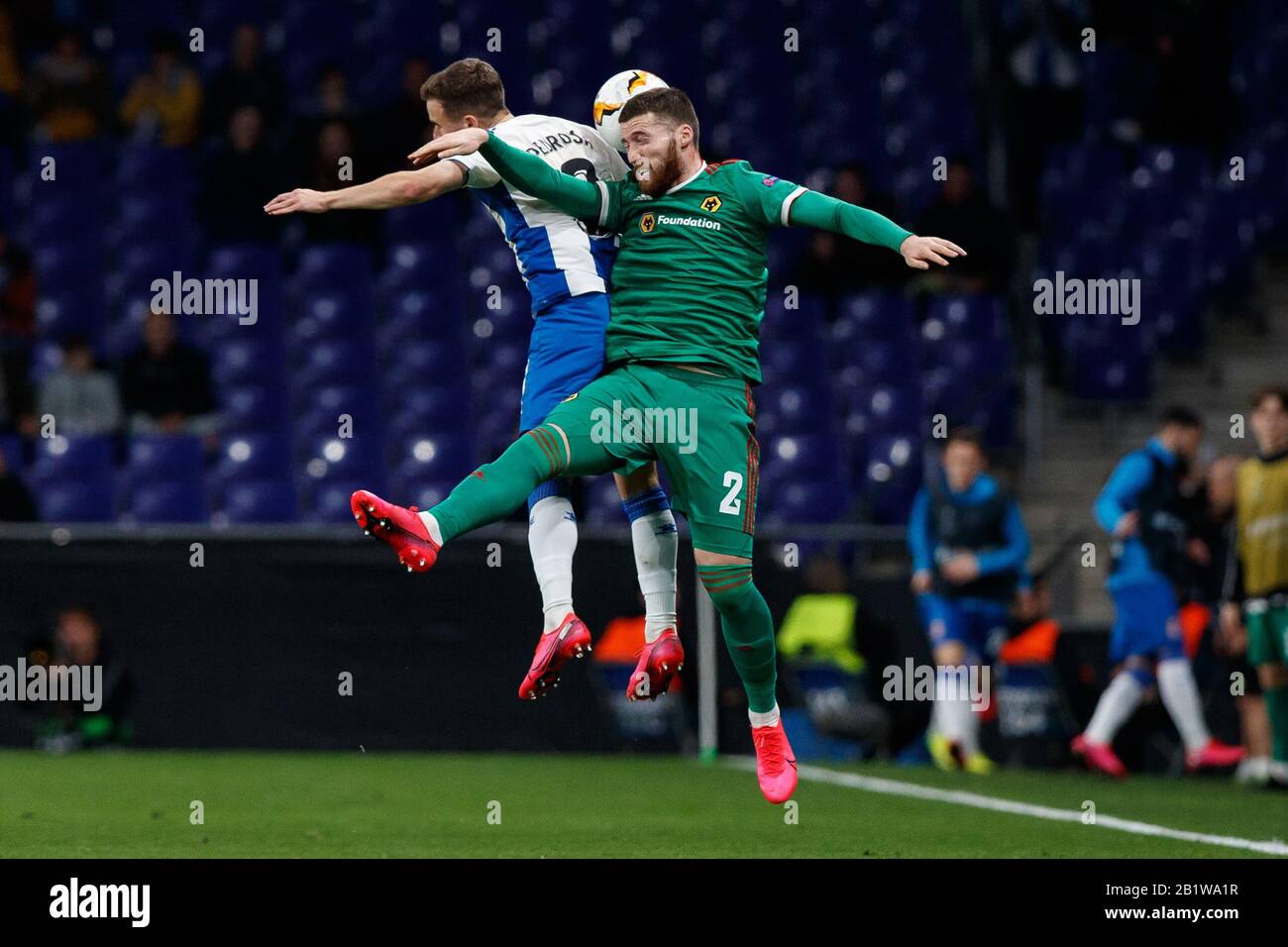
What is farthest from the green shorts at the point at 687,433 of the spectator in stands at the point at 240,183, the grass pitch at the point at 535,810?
the spectator in stands at the point at 240,183

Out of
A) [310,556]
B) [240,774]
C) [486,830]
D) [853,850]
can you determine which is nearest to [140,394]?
[310,556]

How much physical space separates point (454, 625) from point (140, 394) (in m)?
3.16

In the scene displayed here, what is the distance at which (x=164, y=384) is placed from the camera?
1482cm

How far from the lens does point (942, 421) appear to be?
14430 millimetres

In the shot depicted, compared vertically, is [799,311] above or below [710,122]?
below

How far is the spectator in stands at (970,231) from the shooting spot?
15.4 meters

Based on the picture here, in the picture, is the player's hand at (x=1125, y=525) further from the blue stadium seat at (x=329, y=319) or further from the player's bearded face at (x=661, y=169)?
the blue stadium seat at (x=329, y=319)

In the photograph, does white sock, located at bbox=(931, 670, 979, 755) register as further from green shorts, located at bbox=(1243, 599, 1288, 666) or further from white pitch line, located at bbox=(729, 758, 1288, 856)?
green shorts, located at bbox=(1243, 599, 1288, 666)

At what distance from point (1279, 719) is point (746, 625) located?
5287 millimetres

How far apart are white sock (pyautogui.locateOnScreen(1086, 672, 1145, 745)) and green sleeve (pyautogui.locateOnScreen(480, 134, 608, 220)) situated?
19.6 ft

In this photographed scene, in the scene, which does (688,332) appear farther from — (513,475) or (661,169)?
(513,475)

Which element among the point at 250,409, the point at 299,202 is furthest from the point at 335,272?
the point at 299,202

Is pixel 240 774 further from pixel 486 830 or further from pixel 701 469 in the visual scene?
pixel 701 469

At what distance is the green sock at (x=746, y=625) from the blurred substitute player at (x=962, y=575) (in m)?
4.80
